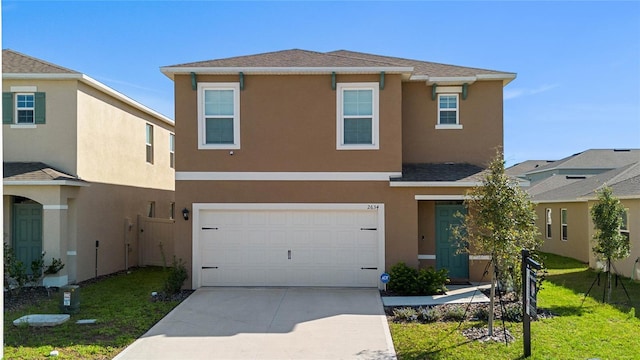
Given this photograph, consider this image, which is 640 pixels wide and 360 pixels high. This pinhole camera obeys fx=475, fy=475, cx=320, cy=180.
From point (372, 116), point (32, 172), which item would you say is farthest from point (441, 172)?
point (32, 172)

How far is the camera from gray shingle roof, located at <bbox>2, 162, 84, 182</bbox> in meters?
12.6

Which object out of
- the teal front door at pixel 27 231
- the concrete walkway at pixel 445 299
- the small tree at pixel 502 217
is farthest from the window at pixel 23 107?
the small tree at pixel 502 217

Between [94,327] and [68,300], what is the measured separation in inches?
54.1

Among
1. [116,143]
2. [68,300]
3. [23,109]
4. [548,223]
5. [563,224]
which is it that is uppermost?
[23,109]

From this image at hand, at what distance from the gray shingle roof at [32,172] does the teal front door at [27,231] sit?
3.41 feet

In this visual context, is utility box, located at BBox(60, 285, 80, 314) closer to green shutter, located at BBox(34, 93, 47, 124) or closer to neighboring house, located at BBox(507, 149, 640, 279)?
green shutter, located at BBox(34, 93, 47, 124)

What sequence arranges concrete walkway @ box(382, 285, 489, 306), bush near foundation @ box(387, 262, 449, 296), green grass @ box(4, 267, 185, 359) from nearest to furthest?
green grass @ box(4, 267, 185, 359)
concrete walkway @ box(382, 285, 489, 306)
bush near foundation @ box(387, 262, 449, 296)

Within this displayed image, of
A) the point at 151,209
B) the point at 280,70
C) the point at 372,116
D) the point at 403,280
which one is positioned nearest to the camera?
the point at 403,280

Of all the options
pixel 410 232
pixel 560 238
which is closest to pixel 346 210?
pixel 410 232

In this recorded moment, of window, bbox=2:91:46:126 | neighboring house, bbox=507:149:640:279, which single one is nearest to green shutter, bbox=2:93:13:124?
window, bbox=2:91:46:126

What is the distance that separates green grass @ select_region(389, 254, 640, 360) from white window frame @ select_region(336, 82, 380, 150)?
16.7 ft

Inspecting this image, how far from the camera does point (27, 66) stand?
1367 cm

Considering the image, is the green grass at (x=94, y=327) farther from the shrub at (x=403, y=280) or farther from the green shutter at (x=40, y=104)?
the shrub at (x=403, y=280)

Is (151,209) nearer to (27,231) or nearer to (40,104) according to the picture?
(27,231)
